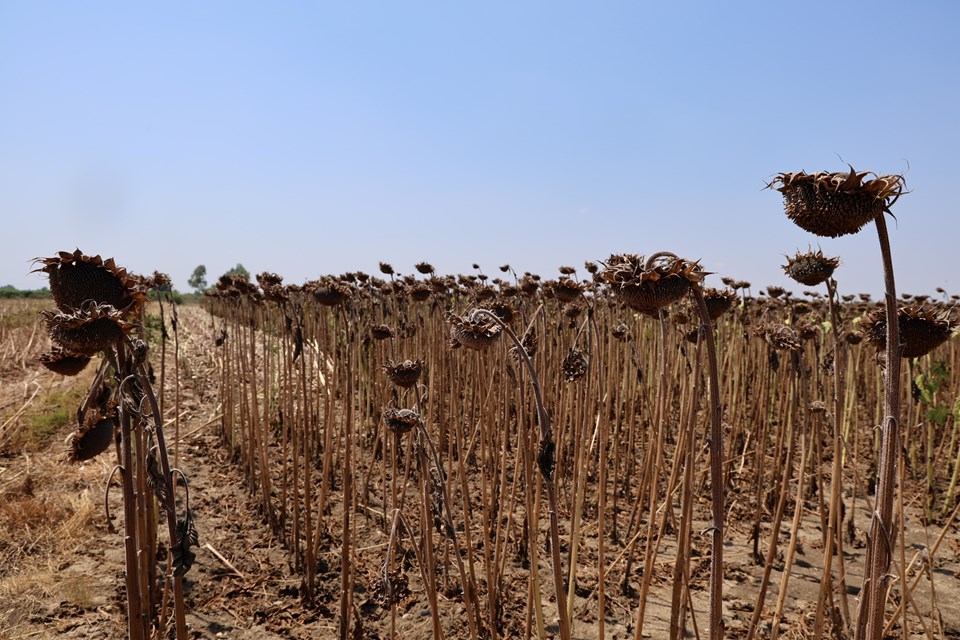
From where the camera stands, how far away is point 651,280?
1.38 m

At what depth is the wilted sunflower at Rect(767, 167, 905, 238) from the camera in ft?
4.25

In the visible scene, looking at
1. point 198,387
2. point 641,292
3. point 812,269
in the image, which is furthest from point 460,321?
point 198,387

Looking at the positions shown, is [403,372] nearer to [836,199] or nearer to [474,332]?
[474,332]

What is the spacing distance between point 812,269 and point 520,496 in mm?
3349

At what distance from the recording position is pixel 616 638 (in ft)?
10.9

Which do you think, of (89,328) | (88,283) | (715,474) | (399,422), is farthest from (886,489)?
(88,283)

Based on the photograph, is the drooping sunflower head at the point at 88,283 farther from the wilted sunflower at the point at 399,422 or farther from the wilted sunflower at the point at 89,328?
the wilted sunflower at the point at 399,422

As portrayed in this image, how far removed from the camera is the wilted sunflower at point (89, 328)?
4.84 ft

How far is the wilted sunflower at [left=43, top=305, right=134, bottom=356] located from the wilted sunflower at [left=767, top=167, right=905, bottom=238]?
1706mm

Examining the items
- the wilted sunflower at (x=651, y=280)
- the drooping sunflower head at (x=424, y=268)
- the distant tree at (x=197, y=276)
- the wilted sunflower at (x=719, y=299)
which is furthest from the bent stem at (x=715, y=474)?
the distant tree at (x=197, y=276)

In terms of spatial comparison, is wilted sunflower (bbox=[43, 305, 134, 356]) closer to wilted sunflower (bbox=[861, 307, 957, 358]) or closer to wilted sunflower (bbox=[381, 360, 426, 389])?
wilted sunflower (bbox=[381, 360, 426, 389])

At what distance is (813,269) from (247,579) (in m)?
3.85

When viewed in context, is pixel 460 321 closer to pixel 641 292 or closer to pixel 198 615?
pixel 641 292

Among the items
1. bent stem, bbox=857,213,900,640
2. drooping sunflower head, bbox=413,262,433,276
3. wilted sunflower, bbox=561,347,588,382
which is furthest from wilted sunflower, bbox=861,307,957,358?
drooping sunflower head, bbox=413,262,433,276
